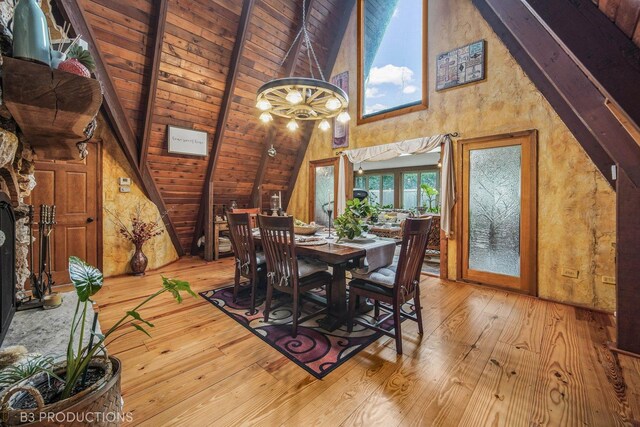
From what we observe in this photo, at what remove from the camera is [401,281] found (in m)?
2.11

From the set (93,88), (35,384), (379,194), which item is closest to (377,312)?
(35,384)

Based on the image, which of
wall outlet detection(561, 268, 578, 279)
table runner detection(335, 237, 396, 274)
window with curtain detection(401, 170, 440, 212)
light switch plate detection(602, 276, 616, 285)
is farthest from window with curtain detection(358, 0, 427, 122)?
window with curtain detection(401, 170, 440, 212)

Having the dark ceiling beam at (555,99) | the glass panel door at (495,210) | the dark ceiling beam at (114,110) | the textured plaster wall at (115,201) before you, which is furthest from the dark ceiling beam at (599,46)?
the textured plaster wall at (115,201)

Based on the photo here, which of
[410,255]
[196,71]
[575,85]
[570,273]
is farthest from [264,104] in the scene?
[570,273]

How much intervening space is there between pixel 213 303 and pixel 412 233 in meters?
2.26

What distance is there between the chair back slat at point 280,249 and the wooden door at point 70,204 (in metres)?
2.95

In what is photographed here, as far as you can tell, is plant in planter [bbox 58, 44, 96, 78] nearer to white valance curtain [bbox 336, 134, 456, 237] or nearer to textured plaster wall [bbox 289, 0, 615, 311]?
white valance curtain [bbox 336, 134, 456, 237]

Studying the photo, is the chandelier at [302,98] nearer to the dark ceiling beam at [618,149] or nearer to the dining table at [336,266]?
the dining table at [336,266]

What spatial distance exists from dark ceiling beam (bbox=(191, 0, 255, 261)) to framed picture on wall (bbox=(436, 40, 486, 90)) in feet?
8.95

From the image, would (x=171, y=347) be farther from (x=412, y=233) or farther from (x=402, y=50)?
(x=402, y=50)

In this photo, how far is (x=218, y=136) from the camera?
4.43 metres

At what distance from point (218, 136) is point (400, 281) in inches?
145

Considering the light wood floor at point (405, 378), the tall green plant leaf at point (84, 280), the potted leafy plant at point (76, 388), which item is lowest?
the light wood floor at point (405, 378)

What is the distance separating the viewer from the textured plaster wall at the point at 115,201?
3850 millimetres
